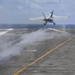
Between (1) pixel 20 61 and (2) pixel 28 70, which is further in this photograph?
(1) pixel 20 61

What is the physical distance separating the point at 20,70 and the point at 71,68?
14.4 ft

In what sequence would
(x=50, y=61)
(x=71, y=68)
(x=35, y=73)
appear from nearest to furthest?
(x=35, y=73)
(x=71, y=68)
(x=50, y=61)

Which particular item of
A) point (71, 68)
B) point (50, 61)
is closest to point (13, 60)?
point (50, 61)

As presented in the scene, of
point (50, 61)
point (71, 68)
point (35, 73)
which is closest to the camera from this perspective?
point (35, 73)

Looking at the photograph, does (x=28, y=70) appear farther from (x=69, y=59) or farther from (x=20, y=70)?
(x=69, y=59)

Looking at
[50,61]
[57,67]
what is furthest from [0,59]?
[57,67]

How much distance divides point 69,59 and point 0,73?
9222mm

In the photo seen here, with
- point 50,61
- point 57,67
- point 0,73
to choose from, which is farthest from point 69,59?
point 0,73

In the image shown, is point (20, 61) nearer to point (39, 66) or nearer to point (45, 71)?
point (39, 66)

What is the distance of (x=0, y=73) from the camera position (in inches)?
778

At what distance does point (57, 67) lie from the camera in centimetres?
2209

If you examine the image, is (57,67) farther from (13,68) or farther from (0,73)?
(0,73)

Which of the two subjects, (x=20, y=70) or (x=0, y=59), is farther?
(x=0, y=59)

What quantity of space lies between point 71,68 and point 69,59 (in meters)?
4.97
